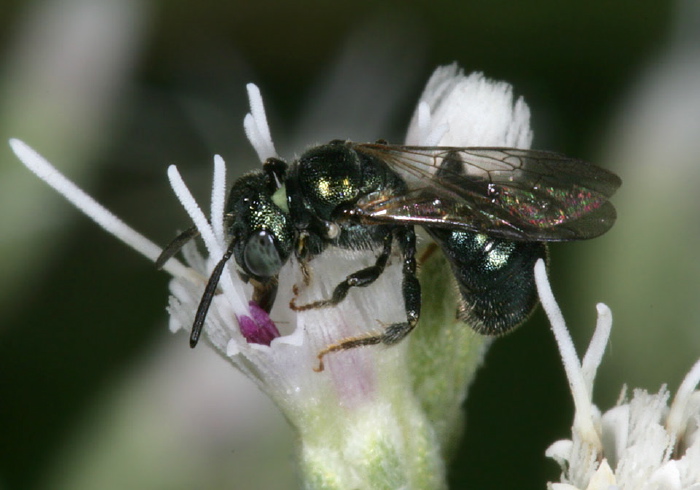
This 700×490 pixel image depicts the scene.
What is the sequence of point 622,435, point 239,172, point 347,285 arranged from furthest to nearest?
point 239,172 → point 347,285 → point 622,435

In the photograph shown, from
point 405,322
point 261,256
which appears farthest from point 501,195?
point 261,256

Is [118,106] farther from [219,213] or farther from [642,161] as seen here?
[219,213]

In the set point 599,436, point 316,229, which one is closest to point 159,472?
point 316,229

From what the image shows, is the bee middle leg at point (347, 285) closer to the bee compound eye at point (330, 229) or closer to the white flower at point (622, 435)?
the bee compound eye at point (330, 229)

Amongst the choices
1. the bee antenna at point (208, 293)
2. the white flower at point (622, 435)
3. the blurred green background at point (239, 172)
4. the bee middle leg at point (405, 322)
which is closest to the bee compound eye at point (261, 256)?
the bee antenna at point (208, 293)

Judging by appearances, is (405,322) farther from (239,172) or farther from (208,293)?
(239,172)
